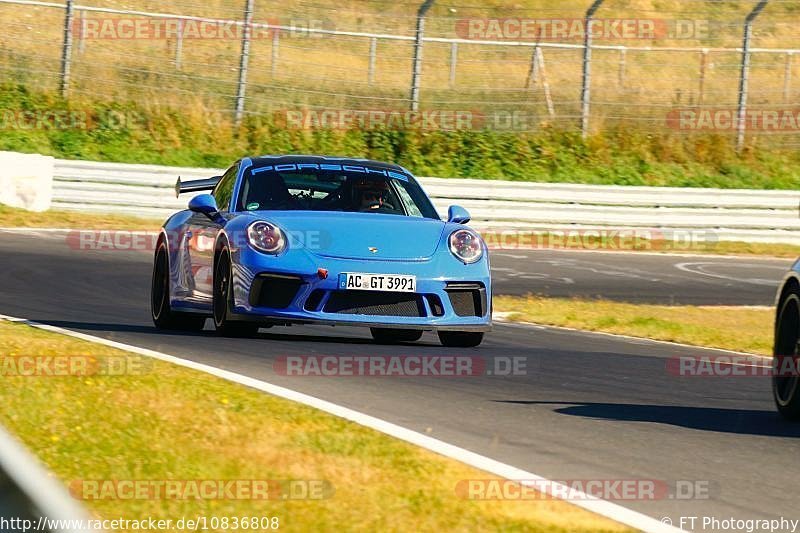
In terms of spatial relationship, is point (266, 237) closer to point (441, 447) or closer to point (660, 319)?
point (441, 447)

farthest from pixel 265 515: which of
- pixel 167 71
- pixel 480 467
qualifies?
pixel 167 71

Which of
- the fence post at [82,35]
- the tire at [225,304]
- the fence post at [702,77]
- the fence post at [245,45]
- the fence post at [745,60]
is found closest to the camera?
the tire at [225,304]

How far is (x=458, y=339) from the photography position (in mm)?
10852

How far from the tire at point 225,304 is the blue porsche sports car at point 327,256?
11 mm

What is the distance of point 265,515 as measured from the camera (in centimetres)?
506

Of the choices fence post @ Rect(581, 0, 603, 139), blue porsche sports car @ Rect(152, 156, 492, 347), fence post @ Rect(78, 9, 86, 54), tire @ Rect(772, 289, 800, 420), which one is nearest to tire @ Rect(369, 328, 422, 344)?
blue porsche sports car @ Rect(152, 156, 492, 347)

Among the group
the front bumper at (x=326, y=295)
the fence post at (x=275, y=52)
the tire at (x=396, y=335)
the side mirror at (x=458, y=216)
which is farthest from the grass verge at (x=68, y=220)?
the front bumper at (x=326, y=295)

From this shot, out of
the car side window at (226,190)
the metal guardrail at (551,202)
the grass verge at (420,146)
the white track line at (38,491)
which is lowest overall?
the white track line at (38,491)

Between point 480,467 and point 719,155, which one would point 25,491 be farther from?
point 719,155

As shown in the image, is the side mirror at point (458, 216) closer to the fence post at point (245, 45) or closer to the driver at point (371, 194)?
the driver at point (371, 194)

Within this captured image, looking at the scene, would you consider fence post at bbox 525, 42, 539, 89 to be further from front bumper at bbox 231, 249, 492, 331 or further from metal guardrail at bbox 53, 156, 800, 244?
front bumper at bbox 231, 249, 492, 331

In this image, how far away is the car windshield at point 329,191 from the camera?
10.8m

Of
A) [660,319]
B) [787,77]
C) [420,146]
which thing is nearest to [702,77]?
[787,77]

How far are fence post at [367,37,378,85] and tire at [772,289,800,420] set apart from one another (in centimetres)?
2029
